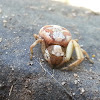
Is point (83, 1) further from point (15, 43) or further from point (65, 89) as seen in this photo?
point (65, 89)

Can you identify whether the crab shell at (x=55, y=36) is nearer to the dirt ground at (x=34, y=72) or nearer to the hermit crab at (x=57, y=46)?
the hermit crab at (x=57, y=46)

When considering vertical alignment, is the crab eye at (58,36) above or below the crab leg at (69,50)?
above

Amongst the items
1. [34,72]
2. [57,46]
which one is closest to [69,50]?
[57,46]

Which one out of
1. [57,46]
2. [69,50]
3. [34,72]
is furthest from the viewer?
[69,50]

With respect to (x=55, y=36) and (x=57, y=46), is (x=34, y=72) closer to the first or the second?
(x=57, y=46)

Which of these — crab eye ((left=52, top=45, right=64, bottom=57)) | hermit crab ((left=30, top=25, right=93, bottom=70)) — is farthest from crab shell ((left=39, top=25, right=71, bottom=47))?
crab eye ((left=52, top=45, right=64, bottom=57))

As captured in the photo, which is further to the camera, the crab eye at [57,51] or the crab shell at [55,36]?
the crab shell at [55,36]

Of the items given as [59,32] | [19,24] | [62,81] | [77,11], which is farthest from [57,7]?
[62,81]

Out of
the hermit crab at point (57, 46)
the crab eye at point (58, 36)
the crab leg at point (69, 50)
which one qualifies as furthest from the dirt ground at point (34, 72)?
the crab eye at point (58, 36)
